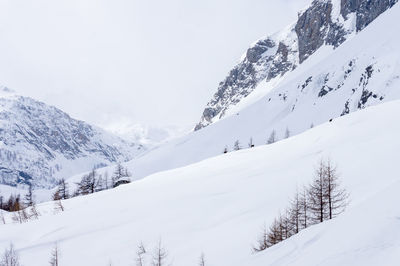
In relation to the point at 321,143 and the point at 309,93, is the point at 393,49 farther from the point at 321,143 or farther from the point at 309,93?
the point at 321,143

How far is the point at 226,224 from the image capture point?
30.4 metres

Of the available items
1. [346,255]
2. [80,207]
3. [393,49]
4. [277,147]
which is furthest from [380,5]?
[346,255]

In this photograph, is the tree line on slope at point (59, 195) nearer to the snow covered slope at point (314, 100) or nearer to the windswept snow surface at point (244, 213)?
the windswept snow surface at point (244, 213)

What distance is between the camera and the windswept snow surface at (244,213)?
10.6 meters

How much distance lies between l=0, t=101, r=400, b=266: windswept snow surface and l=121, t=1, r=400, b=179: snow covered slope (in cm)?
6081

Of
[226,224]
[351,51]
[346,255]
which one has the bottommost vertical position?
[226,224]

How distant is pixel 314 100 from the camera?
14850 centimetres

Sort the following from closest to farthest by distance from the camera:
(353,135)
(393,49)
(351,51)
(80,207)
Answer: (353,135)
(80,207)
(393,49)
(351,51)

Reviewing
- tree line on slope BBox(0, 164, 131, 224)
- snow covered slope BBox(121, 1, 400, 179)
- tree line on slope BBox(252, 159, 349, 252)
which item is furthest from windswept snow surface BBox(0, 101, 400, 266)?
snow covered slope BBox(121, 1, 400, 179)

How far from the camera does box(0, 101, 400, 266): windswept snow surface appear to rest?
10562 millimetres

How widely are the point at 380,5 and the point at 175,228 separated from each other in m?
205

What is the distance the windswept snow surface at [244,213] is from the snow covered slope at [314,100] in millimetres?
60807

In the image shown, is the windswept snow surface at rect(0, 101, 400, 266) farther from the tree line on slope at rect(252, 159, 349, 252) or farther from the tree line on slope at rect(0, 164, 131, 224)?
the tree line on slope at rect(0, 164, 131, 224)

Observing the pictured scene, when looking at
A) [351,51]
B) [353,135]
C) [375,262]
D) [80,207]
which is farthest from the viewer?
[351,51]
